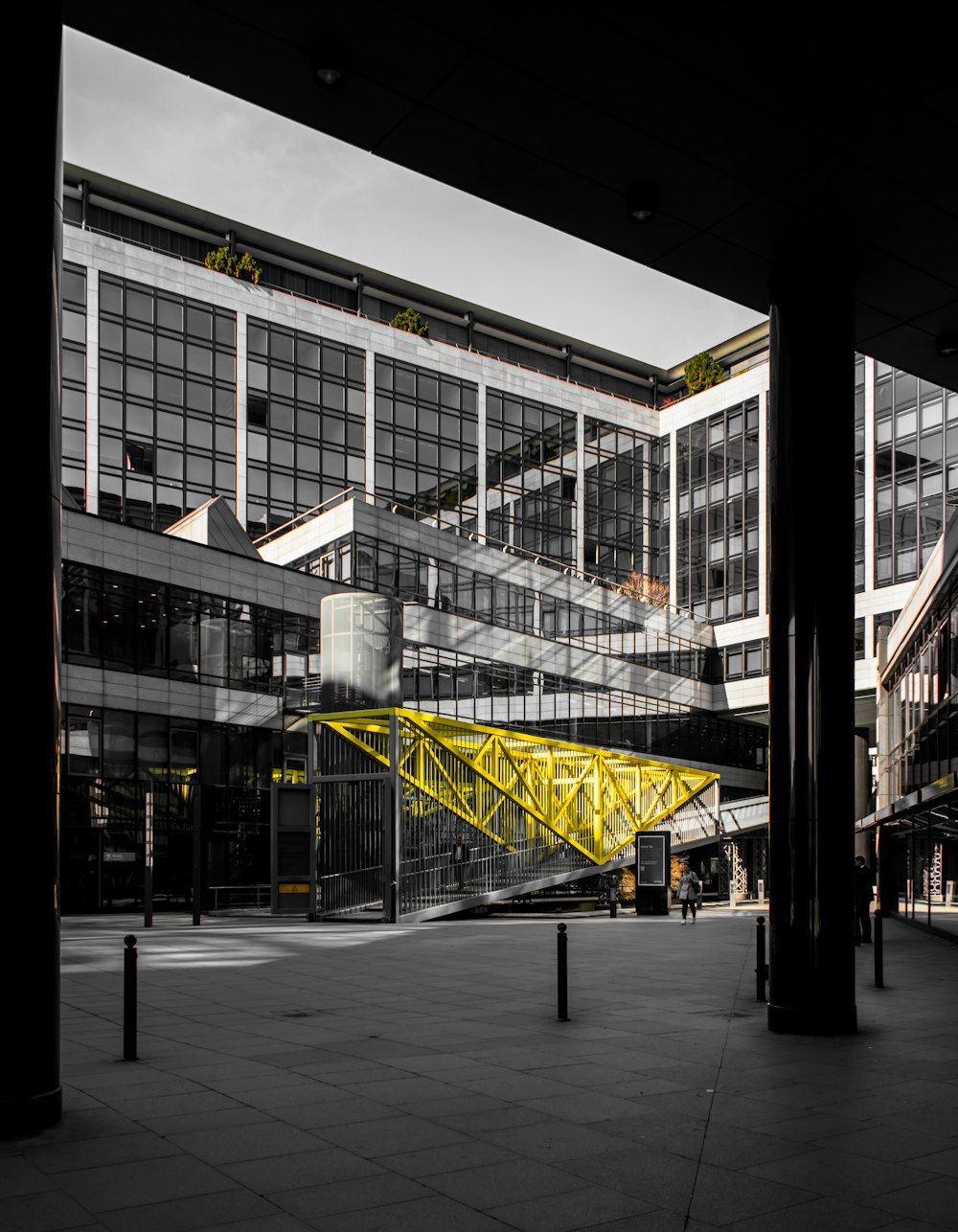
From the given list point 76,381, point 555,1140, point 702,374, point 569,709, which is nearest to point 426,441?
point 569,709

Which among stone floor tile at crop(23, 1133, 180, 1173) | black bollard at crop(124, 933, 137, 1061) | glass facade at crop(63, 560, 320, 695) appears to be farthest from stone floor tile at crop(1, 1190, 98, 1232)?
glass facade at crop(63, 560, 320, 695)

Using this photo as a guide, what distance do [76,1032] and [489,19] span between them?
30.1 ft

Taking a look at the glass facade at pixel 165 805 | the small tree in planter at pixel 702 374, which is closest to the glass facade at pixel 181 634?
the glass facade at pixel 165 805

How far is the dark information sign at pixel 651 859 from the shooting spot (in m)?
32.5

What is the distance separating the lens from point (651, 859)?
32.8 m

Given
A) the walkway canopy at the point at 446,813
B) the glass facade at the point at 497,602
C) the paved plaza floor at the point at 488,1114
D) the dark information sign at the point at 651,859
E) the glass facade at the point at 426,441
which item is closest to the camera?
the paved plaza floor at the point at 488,1114

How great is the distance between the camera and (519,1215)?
225 inches

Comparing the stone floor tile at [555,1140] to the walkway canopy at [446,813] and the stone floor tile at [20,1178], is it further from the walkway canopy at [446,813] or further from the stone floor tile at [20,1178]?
the walkway canopy at [446,813]

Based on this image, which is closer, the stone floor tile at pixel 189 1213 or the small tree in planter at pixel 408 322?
the stone floor tile at pixel 189 1213

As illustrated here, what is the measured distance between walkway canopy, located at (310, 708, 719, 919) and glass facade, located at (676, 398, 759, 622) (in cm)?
3774

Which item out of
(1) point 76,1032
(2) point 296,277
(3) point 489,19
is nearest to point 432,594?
(2) point 296,277

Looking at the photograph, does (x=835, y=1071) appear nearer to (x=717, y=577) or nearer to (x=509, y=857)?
(x=509, y=857)

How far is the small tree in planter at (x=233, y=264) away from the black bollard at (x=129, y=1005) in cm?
5233

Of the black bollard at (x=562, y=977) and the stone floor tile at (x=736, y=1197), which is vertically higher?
the stone floor tile at (x=736, y=1197)
